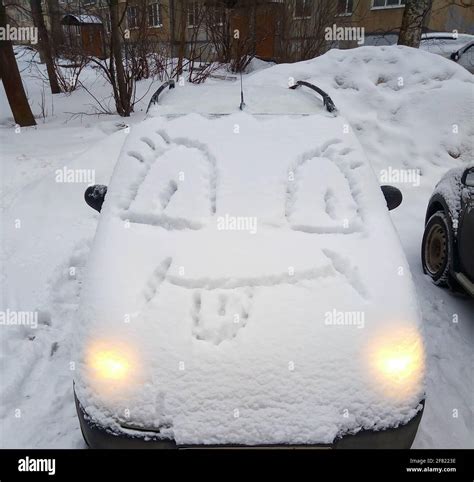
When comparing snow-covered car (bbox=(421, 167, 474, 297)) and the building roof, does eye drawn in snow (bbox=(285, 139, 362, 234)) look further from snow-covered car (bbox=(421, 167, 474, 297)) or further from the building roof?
the building roof

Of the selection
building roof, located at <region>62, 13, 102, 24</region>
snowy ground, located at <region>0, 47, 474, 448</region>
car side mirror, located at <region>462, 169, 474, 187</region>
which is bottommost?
snowy ground, located at <region>0, 47, 474, 448</region>

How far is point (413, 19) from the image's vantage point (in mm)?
10375

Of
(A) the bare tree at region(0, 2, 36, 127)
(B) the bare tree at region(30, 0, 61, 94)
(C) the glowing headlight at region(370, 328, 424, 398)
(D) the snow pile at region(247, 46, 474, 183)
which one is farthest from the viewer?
(B) the bare tree at region(30, 0, 61, 94)

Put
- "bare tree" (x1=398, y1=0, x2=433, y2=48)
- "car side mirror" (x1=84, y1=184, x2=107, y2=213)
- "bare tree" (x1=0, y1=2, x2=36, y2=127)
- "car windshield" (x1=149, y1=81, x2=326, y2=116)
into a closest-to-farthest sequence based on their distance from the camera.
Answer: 1. "car side mirror" (x1=84, y1=184, x2=107, y2=213)
2. "car windshield" (x1=149, y1=81, x2=326, y2=116)
3. "bare tree" (x1=0, y1=2, x2=36, y2=127)
4. "bare tree" (x1=398, y1=0, x2=433, y2=48)

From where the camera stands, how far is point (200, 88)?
144 inches

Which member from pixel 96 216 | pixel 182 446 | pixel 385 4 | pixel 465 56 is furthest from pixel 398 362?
pixel 385 4

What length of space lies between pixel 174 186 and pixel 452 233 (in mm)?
2384

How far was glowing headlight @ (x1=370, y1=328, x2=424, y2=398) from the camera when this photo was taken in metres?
1.85

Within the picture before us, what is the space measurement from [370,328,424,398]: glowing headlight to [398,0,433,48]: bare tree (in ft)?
35.0

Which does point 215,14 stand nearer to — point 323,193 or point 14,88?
point 14,88

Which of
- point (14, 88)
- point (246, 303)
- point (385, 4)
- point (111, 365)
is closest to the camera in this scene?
point (111, 365)

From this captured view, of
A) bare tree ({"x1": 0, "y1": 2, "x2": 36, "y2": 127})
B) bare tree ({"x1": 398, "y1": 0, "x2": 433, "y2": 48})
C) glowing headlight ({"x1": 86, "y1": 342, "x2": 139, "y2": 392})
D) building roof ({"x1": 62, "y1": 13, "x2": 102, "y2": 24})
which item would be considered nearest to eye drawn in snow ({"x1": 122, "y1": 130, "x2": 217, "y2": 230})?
glowing headlight ({"x1": 86, "y1": 342, "x2": 139, "y2": 392})
